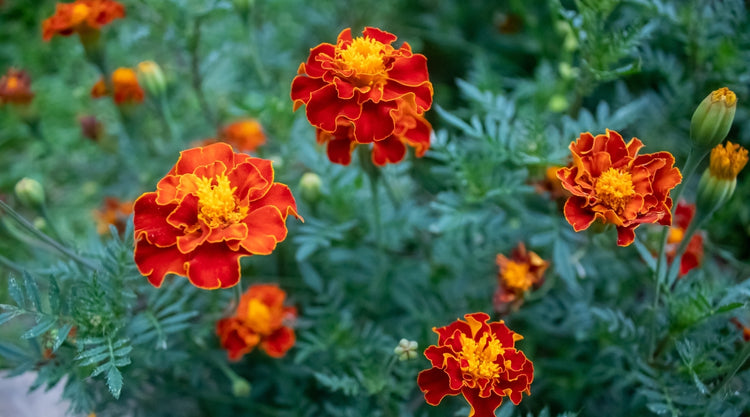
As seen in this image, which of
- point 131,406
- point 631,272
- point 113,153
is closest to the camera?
point 131,406

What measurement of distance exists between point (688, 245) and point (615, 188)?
0.46 metres

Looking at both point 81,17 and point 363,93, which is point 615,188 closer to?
point 363,93

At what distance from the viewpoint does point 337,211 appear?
4.68ft

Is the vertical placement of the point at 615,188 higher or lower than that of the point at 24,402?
higher

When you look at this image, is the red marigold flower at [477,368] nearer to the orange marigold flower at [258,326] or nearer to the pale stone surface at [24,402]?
the orange marigold flower at [258,326]

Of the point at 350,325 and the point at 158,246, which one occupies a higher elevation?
the point at 158,246

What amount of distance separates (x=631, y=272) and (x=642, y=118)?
510 mm

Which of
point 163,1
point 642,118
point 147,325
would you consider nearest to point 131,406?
point 147,325

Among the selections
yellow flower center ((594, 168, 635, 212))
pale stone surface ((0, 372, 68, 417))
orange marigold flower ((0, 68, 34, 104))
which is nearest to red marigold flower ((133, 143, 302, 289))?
yellow flower center ((594, 168, 635, 212))

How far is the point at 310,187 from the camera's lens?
1.30 m

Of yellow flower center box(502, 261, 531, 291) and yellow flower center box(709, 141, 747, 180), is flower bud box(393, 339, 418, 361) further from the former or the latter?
yellow flower center box(709, 141, 747, 180)

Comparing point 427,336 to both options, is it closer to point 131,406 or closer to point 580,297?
point 580,297

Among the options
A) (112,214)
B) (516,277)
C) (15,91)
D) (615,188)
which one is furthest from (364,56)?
(15,91)

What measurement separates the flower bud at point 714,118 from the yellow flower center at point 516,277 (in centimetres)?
42
